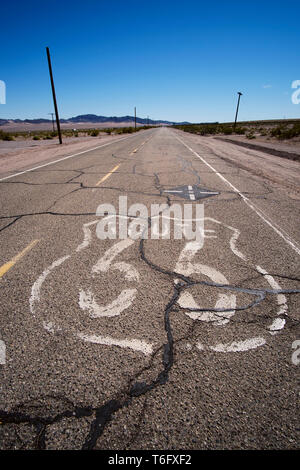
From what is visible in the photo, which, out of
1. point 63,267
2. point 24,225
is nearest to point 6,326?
point 63,267

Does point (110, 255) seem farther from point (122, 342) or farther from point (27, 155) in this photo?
point (27, 155)

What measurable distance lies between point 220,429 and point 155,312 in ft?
3.53

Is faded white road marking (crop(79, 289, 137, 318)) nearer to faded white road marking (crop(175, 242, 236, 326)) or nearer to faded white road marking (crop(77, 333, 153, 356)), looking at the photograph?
faded white road marking (crop(77, 333, 153, 356))

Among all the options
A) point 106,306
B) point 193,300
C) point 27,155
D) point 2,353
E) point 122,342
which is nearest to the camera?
point 2,353

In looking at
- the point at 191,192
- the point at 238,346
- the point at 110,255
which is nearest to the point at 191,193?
the point at 191,192

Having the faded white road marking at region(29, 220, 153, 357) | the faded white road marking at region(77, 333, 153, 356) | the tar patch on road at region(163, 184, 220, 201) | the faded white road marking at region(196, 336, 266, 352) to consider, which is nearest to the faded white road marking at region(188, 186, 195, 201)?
the tar patch on road at region(163, 184, 220, 201)

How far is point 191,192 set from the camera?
269 inches

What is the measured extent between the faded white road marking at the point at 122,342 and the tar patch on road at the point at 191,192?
4602mm

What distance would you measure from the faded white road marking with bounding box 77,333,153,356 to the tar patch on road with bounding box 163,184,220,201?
15.1 ft

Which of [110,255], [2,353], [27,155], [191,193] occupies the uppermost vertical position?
[27,155]

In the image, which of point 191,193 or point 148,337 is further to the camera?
point 191,193

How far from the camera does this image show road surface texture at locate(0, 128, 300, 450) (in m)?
1.56

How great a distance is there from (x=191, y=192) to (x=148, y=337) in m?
5.23

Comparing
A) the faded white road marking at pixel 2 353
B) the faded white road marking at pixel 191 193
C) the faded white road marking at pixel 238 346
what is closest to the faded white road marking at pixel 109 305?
the faded white road marking at pixel 2 353
